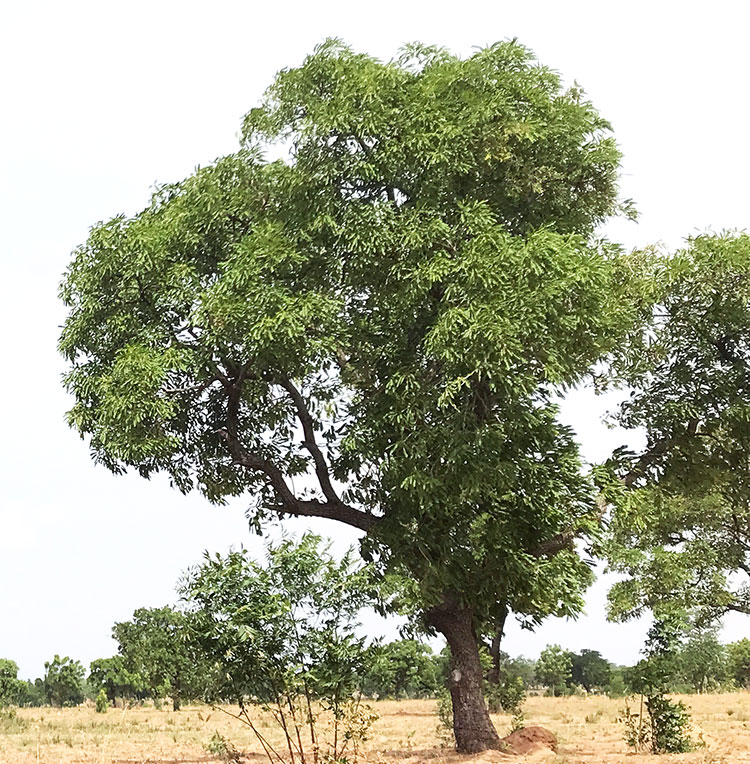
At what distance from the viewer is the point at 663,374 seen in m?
19.8

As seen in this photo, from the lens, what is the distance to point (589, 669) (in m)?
75.9

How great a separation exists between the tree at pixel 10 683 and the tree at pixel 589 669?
4408 centimetres

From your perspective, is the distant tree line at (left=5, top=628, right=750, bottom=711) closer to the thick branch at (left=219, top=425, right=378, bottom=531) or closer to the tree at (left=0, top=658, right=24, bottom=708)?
the tree at (left=0, top=658, right=24, bottom=708)

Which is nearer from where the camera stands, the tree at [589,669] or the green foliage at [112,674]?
the green foliage at [112,674]

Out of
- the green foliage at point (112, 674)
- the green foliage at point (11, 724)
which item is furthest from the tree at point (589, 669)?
the green foliage at point (11, 724)

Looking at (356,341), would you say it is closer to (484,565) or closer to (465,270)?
(465,270)

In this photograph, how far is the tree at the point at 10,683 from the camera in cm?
6544

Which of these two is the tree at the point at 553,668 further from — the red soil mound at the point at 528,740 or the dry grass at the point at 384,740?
the red soil mound at the point at 528,740

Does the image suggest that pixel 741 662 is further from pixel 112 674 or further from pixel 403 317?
pixel 403 317

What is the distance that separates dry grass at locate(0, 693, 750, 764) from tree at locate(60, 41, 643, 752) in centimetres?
221

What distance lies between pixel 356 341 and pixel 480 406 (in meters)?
2.96

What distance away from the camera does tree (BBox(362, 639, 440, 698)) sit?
1304 cm

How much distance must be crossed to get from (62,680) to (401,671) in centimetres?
2690

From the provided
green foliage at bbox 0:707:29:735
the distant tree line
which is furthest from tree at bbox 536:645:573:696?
green foliage at bbox 0:707:29:735
